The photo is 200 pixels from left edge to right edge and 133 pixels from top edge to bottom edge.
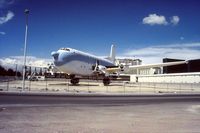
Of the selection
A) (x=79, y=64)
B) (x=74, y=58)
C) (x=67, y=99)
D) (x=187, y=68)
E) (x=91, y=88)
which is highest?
(x=187, y=68)

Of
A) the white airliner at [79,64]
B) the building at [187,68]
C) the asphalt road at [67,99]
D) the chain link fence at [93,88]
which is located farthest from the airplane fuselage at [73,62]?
the building at [187,68]

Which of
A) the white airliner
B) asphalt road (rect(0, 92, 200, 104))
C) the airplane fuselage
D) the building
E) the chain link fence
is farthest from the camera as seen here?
the building

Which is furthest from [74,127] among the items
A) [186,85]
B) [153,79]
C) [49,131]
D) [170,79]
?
[153,79]

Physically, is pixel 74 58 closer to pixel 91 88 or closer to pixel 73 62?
pixel 73 62

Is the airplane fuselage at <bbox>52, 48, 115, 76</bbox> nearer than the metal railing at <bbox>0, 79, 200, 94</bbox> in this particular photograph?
No

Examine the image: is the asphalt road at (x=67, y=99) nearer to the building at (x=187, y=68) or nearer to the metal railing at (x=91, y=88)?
the metal railing at (x=91, y=88)

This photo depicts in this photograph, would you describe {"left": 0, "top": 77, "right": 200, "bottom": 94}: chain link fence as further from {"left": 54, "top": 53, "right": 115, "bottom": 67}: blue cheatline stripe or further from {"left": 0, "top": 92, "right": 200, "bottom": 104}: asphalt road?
{"left": 0, "top": 92, "right": 200, "bottom": 104}: asphalt road

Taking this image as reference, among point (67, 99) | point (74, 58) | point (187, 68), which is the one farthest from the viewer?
point (187, 68)

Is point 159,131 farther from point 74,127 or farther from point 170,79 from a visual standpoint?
point 170,79

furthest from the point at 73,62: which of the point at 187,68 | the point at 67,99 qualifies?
the point at 187,68

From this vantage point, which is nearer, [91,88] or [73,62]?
[91,88]

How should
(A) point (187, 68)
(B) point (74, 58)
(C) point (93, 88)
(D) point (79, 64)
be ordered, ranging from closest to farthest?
1. (C) point (93, 88)
2. (B) point (74, 58)
3. (D) point (79, 64)
4. (A) point (187, 68)

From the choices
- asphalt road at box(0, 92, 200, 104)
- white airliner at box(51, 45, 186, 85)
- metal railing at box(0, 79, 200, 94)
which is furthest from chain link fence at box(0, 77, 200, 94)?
asphalt road at box(0, 92, 200, 104)

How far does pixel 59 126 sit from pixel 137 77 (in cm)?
13408
